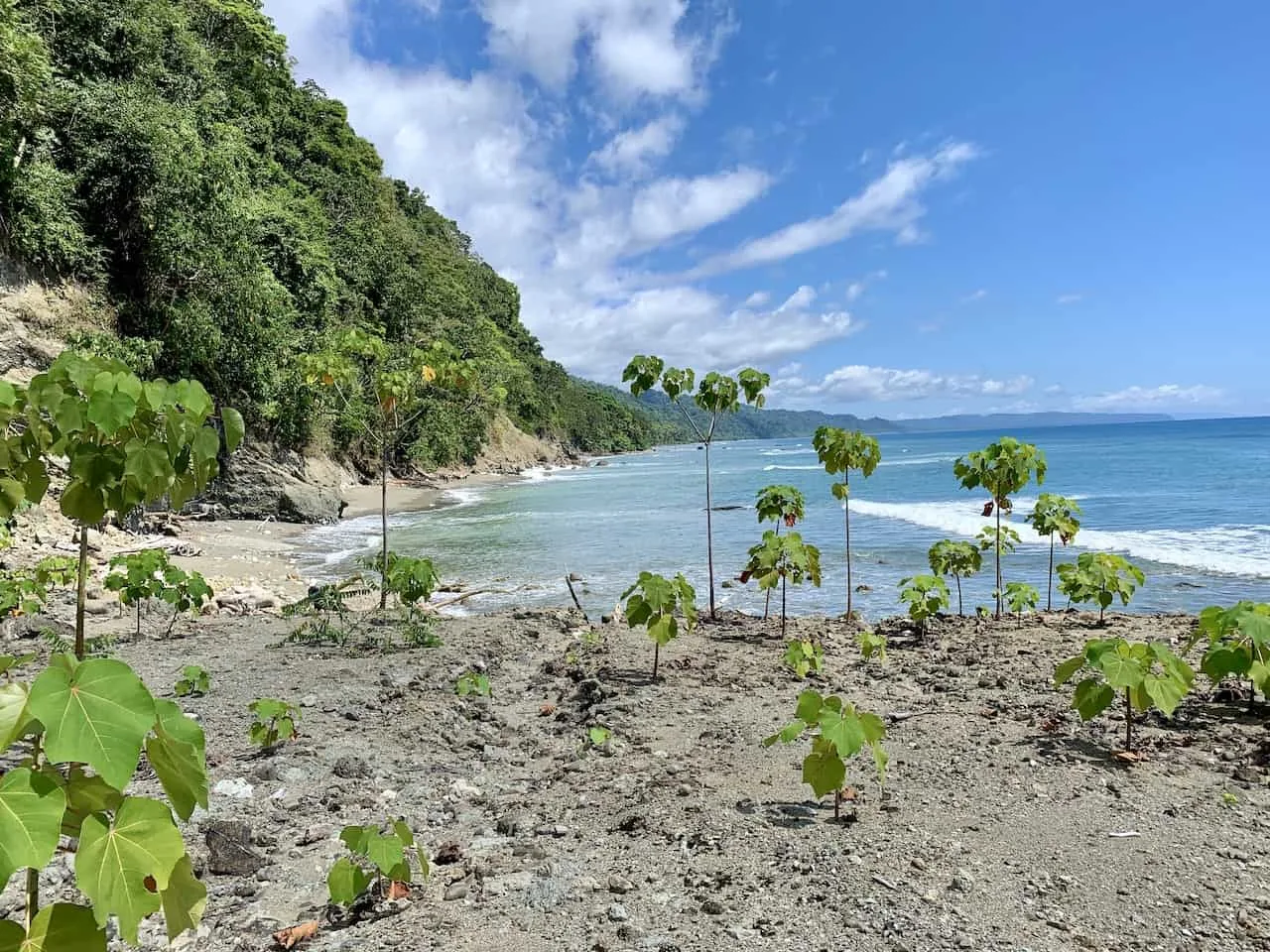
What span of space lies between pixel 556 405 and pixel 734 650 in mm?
83688

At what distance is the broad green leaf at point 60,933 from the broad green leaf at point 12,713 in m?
0.31

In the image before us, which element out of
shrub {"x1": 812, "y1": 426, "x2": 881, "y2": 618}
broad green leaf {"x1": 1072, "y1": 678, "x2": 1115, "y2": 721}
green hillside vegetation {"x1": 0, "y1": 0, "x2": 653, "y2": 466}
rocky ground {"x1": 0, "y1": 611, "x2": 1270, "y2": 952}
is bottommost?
rocky ground {"x1": 0, "y1": 611, "x2": 1270, "y2": 952}

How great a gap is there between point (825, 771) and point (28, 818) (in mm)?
3664

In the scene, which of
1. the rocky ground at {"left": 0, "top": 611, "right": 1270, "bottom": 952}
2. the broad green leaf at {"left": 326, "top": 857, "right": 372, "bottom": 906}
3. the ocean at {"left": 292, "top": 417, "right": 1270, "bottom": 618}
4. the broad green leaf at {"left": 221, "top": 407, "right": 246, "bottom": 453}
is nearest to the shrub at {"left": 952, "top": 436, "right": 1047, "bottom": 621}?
the ocean at {"left": 292, "top": 417, "right": 1270, "bottom": 618}

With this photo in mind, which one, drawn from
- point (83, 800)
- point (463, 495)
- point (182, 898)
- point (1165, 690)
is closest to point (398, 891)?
point (182, 898)

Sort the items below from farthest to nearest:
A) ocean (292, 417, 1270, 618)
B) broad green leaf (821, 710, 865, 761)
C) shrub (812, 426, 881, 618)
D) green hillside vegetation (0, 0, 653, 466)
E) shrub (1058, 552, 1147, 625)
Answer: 1. green hillside vegetation (0, 0, 653, 466)
2. ocean (292, 417, 1270, 618)
3. shrub (812, 426, 881, 618)
4. shrub (1058, 552, 1147, 625)
5. broad green leaf (821, 710, 865, 761)

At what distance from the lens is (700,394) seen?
10883 millimetres

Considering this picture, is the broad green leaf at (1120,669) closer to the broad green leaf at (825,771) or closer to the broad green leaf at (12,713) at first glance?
the broad green leaf at (825,771)

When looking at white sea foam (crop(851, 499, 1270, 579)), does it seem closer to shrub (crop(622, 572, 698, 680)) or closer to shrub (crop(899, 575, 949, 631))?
shrub (crop(899, 575, 949, 631))

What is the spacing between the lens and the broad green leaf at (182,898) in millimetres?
1440

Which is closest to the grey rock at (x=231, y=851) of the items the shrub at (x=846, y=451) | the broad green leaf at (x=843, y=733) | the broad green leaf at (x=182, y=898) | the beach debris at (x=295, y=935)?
the beach debris at (x=295, y=935)

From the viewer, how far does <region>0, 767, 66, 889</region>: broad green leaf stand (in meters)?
1.13

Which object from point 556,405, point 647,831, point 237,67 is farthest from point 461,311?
point 647,831

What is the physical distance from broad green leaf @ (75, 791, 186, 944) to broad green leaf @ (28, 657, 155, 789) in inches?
3.8
